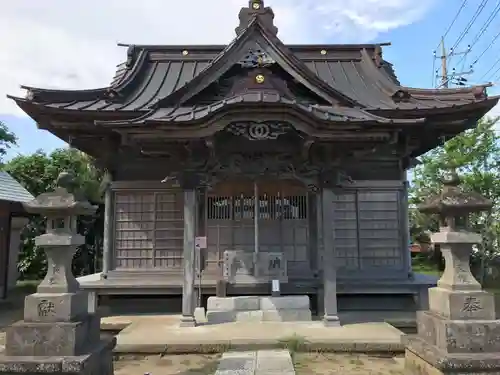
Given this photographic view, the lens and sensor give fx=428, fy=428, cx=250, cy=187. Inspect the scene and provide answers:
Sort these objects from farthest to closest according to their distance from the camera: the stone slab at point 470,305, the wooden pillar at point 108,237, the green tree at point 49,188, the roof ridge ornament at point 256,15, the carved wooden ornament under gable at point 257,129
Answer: the green tree at point 49,188, the wooden pillar at point 108,237, the roof ridge ornament at point 256,15, the carved wooden ornament under gable at point 257,129, the stone slab at point 470,305

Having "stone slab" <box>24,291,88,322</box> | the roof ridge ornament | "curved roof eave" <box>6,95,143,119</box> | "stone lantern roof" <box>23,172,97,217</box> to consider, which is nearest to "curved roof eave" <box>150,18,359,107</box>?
the roof ridge ornament

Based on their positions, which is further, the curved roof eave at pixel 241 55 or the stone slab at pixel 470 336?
the curved roof eave at pixel 241 55

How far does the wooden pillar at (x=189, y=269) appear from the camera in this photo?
9.18 m

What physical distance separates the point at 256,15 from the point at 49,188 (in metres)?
16.4

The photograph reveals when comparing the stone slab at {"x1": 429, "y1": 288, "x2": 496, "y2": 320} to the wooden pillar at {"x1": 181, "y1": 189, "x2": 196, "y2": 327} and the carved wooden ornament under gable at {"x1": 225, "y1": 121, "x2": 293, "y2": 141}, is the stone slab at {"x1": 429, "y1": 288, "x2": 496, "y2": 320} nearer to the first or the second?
the carved wooden ornament under gable at {"x1": 225, "y1": 121, "x2": 293, "y2": 141}

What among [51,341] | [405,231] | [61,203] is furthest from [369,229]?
[51,341]

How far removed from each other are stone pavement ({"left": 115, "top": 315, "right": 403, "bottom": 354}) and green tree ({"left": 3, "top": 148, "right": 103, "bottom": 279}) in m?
12.8

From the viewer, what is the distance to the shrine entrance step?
9.41 metres

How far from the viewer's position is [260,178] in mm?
10023

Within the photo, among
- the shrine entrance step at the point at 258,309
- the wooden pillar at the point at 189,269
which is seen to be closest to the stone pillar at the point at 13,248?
the wooden pillar at the point at 189,269

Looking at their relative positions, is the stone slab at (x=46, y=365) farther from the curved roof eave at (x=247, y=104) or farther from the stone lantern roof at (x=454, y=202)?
the stone lantern roof at (x=454, y=202)

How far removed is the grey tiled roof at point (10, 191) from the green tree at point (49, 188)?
2.69 meters

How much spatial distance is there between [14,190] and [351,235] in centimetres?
1303

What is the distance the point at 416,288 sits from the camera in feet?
34.0
